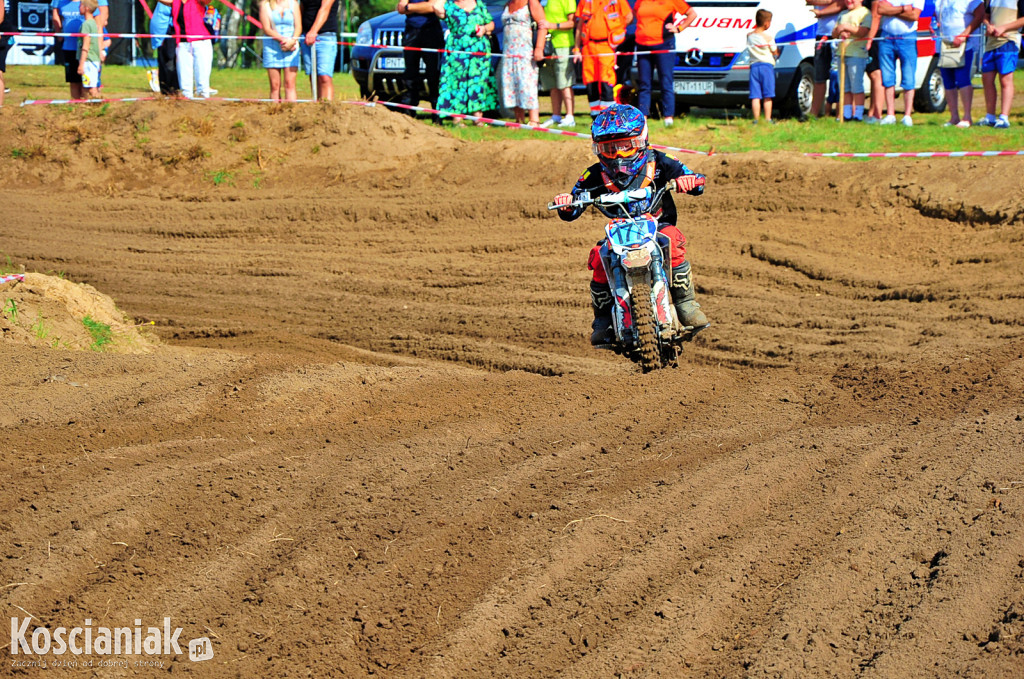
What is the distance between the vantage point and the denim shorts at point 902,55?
1422 cm

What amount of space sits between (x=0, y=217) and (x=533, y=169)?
6841 millimetres

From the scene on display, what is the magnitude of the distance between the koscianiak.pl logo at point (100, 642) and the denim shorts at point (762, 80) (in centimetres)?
1284

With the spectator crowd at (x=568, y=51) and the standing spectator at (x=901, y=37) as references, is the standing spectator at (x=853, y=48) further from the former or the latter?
the standing spectator at (x=901, y=37)

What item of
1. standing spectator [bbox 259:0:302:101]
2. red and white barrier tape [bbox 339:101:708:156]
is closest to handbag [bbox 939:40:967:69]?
red and white barrier tape [bbox 339:101:708:156]

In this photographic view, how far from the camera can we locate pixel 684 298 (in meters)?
7.70

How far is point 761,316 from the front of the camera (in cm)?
967

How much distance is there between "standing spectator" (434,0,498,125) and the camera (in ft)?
49.9

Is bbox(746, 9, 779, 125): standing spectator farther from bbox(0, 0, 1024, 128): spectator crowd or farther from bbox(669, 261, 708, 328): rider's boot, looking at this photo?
bbox(669, 261, 708, 328): rider's boot

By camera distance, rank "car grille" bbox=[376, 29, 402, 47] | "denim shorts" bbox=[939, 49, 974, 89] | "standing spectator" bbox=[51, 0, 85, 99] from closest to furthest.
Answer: "denim shorts" bbox=[939, 49, 974, 89]
"standing spectator" bbox=[51, 0, 85, 99]
"car grille" bbox=[376, 29, 402, 47]

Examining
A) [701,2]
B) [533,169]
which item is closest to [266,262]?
[533,169]

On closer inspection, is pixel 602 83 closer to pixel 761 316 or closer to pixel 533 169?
pixel 533 169

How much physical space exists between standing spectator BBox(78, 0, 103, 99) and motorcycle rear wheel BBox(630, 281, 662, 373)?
11736 mm

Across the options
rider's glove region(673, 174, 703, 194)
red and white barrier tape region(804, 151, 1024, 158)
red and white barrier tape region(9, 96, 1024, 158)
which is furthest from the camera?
red and white barrier tape region(9, 96, 1024, 158)

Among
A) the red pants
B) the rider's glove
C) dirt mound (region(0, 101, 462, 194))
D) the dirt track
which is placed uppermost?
dirt mound (region(0, 101, 462, 194))
